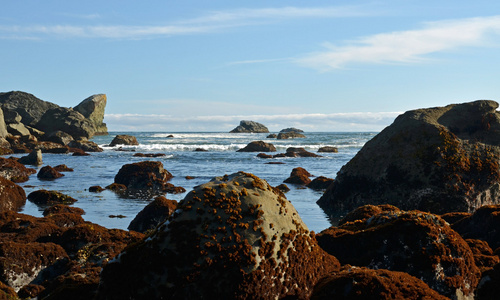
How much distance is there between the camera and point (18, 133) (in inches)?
2525

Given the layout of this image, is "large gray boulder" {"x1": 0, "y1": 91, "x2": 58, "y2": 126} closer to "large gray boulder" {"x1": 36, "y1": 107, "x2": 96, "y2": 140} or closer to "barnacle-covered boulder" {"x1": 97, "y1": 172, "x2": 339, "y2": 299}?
"large gray boulder" {"x1": 36, "y1": 107, "x2": 96, "y2": 140}

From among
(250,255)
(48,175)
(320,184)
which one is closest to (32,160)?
(48,175)

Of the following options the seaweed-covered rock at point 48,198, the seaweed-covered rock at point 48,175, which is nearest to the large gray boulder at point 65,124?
the seaweed-covered rock at point 48,175

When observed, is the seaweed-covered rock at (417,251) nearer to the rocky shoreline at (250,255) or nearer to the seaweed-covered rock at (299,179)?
the rocky shoreline at (250,255)

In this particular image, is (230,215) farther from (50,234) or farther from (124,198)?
(124,198)

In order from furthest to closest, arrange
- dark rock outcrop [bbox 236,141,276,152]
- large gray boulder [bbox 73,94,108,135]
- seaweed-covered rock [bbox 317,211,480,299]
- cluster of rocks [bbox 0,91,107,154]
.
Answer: large gray boulder [bbox 73,94,108,135]
dark rock outcrop [bbox 236,141,276,152]
cluster of rocks [bbox 0,91,107,154]
seaweed-covered rock [bbox 317,211,480,299]

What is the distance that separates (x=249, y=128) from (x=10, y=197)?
133352 millimetres

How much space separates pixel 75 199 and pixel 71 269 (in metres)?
10.6

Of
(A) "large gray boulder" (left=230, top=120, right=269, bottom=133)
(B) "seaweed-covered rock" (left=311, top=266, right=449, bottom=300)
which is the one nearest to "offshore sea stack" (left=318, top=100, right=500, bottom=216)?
(B) "seaweed-covered rock" (left=311, top=266, right=449, bottom=300)

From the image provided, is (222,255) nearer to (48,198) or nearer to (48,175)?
(48,198)

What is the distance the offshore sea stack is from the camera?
13977 mm

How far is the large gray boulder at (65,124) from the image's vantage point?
8038 centimetres

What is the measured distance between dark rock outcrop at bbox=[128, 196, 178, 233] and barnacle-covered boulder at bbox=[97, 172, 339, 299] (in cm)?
670

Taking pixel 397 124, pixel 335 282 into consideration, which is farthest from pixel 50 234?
pixel 397 124
